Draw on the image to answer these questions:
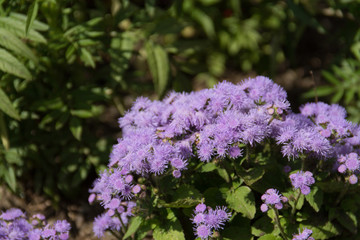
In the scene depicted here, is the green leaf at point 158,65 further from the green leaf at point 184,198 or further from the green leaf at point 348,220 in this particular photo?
the green leaf at point 348,220

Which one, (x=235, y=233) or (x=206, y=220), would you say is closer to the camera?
(x=206, y=220)

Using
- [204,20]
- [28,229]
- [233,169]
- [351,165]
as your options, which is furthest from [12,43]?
[204,20]

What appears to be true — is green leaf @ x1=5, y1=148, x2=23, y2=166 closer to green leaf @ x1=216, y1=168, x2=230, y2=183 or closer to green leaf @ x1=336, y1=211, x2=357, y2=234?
green leaf @ x1=216, y1=168, x2=230, y2=183

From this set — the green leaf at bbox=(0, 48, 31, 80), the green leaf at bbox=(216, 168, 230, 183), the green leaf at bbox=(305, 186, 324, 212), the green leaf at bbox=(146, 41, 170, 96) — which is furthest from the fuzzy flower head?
the green leaf at bbox=(0, 48, 31, 80)

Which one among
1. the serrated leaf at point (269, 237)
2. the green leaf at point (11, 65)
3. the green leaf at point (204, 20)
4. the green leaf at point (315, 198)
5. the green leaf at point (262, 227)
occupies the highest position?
the green leaf at point (11, 65)

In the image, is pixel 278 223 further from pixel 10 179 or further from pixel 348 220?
pixel 10 179

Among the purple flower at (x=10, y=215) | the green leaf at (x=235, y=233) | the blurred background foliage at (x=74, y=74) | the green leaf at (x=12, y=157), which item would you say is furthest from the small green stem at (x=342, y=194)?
the green leaf at (x=12, y=157)

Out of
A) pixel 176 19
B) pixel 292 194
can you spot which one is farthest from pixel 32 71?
pixel 292 194
